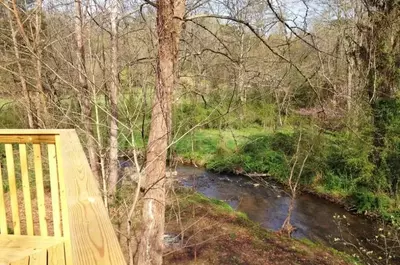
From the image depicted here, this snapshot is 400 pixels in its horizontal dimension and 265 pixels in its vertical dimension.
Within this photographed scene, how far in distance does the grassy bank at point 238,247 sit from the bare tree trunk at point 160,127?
2271 millimetres

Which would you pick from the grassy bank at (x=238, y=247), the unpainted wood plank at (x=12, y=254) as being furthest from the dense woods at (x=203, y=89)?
the grassy bank at (x=238, y=247)

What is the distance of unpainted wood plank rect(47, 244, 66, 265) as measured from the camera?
5.49 ft

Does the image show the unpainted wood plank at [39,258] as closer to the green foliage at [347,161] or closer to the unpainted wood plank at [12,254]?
the unpainted wood plank at [12,254]

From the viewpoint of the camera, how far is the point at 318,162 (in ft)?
42.1

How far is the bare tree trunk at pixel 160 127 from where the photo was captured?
12.3ft

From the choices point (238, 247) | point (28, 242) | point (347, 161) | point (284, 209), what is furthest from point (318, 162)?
point (28, 242)

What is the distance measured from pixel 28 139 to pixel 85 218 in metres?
0.99

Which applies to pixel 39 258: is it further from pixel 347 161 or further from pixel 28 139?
pixel 347 161

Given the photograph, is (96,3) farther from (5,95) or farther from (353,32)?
(353,32)

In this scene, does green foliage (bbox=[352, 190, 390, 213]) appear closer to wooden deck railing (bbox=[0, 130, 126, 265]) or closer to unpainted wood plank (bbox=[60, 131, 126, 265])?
wooden deck railing (bbox=[0, 130, 126, 265])

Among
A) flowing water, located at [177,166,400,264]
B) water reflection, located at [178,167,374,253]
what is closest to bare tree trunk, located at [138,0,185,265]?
flowing water, located at [177,166,400,264]

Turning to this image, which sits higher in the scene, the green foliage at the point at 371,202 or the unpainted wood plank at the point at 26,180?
the unpainted wood plank at the point at 26,180

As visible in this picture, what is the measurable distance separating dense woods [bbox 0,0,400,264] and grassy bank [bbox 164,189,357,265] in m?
1.33

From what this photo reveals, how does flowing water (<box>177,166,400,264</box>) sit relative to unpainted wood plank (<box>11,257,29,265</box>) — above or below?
below
